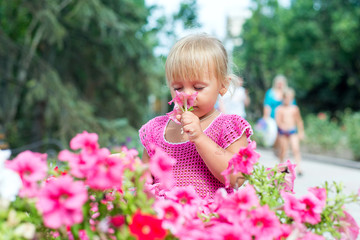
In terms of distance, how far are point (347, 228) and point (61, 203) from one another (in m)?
0.80

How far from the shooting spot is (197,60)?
79.1 inches

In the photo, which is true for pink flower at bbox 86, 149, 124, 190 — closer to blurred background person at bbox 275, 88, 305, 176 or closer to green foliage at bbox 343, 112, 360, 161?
blurred background person at bbox 275, 88, 305, 176

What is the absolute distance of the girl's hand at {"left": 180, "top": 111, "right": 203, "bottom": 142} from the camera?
1646mm

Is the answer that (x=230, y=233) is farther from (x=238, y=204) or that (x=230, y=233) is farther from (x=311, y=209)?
(x=311, y=209)

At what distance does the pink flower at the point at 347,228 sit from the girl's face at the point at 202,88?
36.5 inches

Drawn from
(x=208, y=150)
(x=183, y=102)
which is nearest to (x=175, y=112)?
(x=183, y=102)

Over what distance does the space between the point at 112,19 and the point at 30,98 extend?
226cm

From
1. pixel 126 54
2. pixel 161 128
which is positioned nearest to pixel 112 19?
pixel 126 54

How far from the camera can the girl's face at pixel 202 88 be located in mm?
1985

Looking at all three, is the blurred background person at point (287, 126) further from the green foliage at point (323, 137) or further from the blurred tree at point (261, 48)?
the blurred tree at point (261, 48)

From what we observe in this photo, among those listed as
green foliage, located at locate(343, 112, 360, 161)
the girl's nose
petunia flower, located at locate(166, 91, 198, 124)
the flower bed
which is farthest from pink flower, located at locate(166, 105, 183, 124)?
green foliage, located at locate(343, 112, 360, 161)

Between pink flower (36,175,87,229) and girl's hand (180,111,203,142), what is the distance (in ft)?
2.55

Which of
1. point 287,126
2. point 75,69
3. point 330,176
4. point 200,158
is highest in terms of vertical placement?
point 200,158

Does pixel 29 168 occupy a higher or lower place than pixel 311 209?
higher
